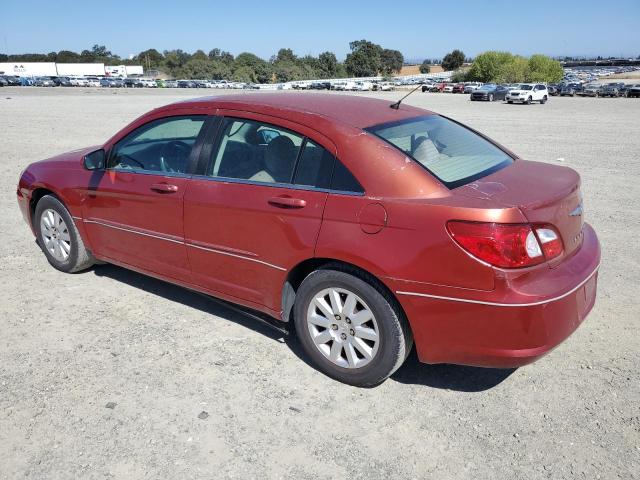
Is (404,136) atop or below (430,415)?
atop

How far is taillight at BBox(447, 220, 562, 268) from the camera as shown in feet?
9.03

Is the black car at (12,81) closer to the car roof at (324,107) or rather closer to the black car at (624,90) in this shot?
the black car at (624,90)

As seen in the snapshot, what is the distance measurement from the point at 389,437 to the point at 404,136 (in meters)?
1.80

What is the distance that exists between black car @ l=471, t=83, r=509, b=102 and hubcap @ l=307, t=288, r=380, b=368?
45.7 m

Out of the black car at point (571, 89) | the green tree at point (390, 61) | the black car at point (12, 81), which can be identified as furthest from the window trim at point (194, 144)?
the green tree at point (390, 61)

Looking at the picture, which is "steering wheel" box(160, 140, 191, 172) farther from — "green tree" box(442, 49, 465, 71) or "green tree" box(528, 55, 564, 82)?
"green tree" box(442, 49, 465, 71)

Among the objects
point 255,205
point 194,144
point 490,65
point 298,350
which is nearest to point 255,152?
point 255,205

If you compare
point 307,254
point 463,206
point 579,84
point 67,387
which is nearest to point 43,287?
point 67,387

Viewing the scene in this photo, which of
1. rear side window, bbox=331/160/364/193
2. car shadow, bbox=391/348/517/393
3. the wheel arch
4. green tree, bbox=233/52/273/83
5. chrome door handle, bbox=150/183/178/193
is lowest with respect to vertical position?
car shadow, bbox=391/348/517/393

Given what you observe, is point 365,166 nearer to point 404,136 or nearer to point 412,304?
point 404,136

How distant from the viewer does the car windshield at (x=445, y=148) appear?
3.28m

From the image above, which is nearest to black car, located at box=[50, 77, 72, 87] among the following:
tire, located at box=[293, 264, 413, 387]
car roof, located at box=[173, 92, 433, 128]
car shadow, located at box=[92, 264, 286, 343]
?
car shadow, located at box=[92, 264, 286, 343]

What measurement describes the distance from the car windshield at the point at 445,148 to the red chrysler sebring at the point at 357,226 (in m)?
0.01

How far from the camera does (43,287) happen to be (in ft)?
16.1
